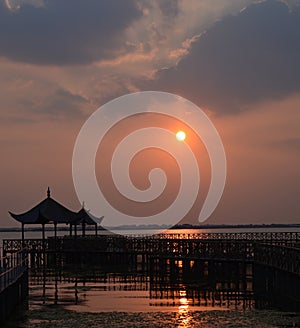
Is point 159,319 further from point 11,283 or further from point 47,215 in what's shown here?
point 47,215

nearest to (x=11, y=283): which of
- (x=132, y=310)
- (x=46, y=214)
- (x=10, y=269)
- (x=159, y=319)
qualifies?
(x=10, y=269)

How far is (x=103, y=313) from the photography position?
3238cm

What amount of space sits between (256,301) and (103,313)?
8.11 m

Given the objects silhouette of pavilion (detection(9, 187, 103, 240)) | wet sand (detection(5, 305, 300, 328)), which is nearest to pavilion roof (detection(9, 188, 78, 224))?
silhouette of pavilion (detection(9, 187, 103, 240))

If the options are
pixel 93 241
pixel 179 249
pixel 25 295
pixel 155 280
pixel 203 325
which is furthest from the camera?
A: pixel 93 241

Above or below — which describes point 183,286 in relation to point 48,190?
below

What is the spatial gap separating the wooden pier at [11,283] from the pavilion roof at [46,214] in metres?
18.9

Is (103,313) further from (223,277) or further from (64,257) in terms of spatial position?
(64,257)

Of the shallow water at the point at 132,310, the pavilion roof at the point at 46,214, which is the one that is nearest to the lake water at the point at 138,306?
the shallow water at the point at 132,310

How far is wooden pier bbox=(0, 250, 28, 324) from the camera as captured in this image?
30.5 m

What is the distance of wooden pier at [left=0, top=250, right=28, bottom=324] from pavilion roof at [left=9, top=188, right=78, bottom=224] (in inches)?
743

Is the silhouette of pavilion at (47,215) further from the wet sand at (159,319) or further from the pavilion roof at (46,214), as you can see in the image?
the wet sand at (159,319)

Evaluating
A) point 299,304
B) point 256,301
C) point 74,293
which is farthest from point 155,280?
point 299,304

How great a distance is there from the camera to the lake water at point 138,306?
97.9ft
